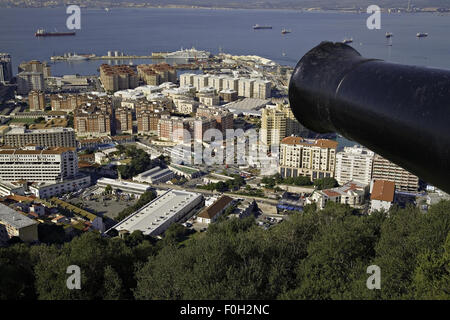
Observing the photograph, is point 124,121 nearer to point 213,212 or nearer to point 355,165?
point 213,212

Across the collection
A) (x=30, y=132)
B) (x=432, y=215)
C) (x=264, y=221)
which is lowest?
(x=264, y=221)

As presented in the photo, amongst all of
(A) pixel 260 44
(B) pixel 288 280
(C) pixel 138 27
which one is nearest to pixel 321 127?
(B) pixel 288 280

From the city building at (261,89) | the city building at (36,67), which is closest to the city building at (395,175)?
the city building at (261,89)

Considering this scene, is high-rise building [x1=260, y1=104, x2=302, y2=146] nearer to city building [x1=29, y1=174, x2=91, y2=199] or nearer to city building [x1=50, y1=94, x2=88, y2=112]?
city building [x1=29, y1=174, x2=91, y2=199]

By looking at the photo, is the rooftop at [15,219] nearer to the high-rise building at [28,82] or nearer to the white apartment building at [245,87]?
the white apartment building at [245,87]

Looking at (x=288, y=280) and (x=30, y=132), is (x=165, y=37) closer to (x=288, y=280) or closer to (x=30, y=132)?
(x=30, y=132)

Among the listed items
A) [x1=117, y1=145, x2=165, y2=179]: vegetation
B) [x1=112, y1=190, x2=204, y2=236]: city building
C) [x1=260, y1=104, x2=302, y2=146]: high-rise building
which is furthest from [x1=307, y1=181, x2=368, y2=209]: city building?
[x1=117, y1=145, x2=165, y2=179]: vegetation
